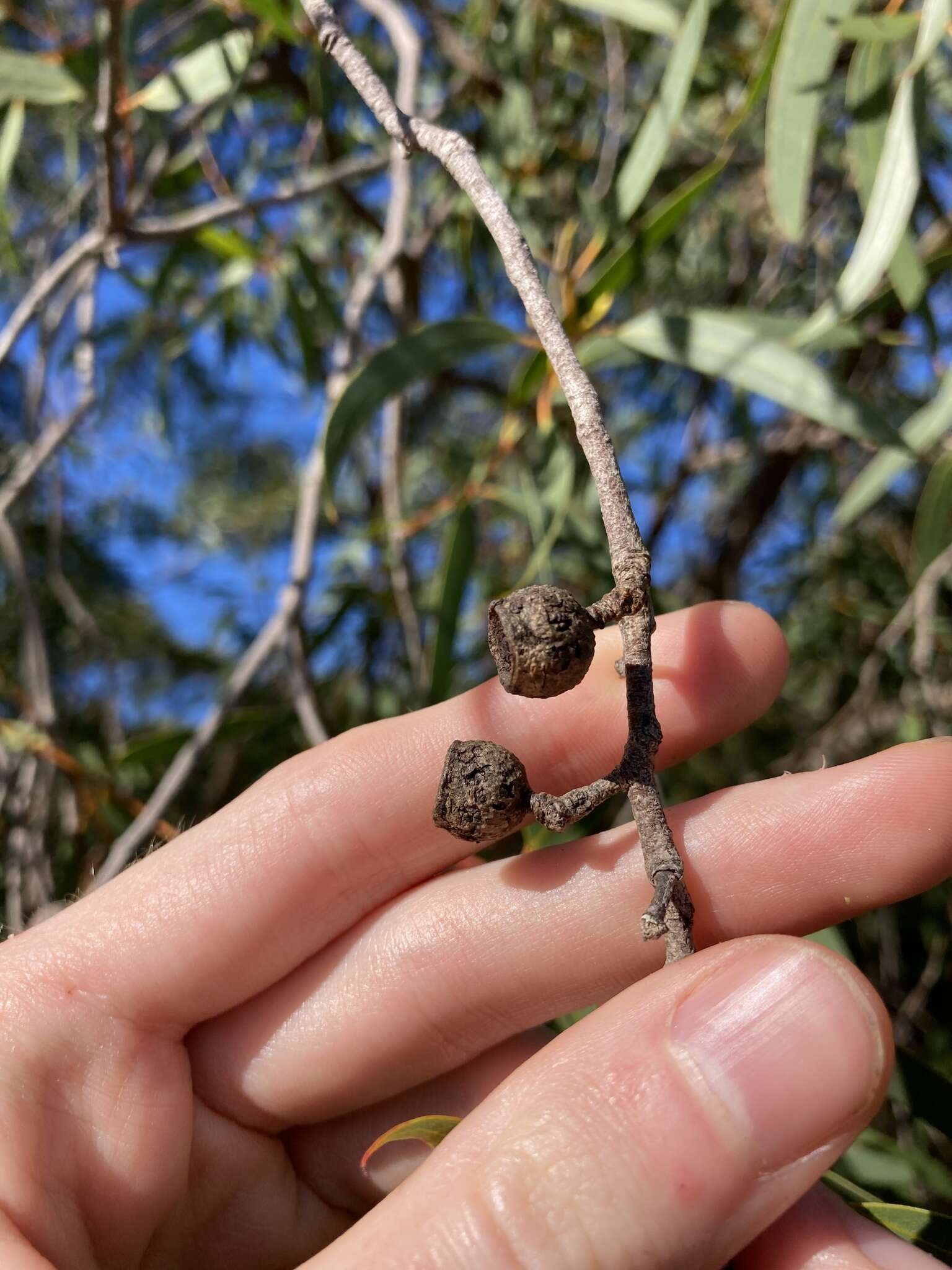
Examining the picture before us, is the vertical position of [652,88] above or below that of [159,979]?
above

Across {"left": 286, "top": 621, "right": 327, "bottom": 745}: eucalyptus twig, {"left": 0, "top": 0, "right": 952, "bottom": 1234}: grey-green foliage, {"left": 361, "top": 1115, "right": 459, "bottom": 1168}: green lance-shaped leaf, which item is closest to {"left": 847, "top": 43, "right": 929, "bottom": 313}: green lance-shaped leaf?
{"left": 0, "top": 0, "right": 952, "bottom": 1234}: grey-green foliage

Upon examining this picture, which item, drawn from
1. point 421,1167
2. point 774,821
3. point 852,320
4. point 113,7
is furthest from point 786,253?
point 421,1167

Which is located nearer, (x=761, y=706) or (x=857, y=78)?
(x=761, y=706)

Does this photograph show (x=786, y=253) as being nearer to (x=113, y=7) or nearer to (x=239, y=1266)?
(x=113, y=7)

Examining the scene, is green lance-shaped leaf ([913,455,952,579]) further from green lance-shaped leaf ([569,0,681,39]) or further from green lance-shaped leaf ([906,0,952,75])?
green lance-shaped leaf ([569,0,681,39])

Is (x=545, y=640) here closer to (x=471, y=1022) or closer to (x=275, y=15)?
(x=471, y=1022)

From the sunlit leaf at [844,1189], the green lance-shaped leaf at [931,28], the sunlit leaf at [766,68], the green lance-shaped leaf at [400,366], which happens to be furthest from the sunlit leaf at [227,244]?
the sunlit leaf at [844,1189]
